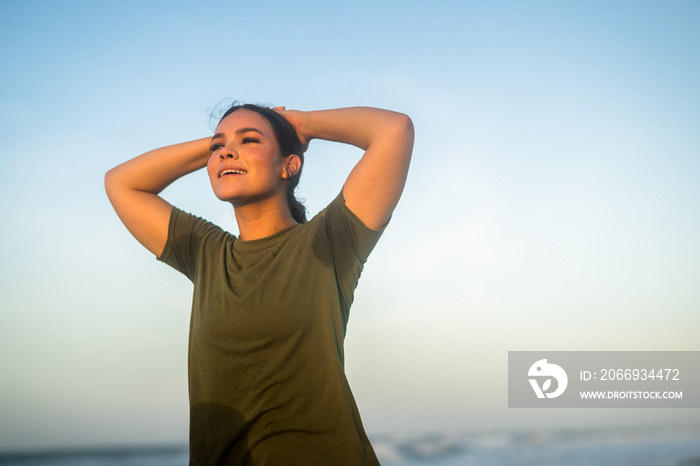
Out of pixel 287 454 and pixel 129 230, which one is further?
pixel 129 230

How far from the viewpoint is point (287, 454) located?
1946mm

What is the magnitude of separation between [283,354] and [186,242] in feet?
3.04

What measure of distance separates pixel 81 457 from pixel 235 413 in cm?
1147

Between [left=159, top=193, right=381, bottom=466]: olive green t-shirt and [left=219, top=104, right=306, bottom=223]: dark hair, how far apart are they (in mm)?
455

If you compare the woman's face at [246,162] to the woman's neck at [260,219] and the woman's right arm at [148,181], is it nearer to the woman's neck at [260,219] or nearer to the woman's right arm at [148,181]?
the woman's neck at [260,219]

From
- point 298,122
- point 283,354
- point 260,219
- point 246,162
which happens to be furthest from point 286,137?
point 283,354

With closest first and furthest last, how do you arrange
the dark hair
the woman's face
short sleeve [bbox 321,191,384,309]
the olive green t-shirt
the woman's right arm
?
the olive green t-shirt < short sleeve [bbox 321,191,384,309] < the woman's face < the dark hair < the woman's right arm

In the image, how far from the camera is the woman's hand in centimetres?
271

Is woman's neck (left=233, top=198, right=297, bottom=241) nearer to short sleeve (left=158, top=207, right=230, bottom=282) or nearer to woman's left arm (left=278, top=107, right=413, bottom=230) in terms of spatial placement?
short sleeve (left=158, top=207, right=230, bottom=282)

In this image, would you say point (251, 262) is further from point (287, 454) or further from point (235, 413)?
point (287, 454)

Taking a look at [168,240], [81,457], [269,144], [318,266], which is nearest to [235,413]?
[318,266]

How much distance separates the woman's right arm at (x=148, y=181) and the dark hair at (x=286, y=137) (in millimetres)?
274

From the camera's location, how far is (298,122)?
2.72m

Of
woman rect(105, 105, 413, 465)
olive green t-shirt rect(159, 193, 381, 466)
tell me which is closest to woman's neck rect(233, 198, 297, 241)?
woman rect(105, 105, 413, 465)
